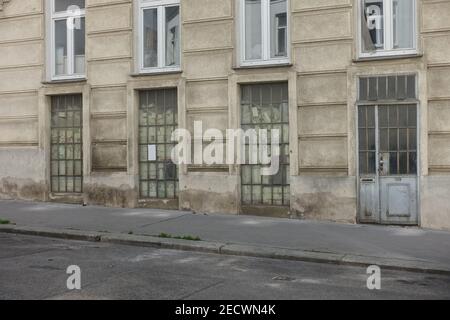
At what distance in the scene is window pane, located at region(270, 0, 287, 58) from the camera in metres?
12.9

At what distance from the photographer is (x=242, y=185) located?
13.1 meters

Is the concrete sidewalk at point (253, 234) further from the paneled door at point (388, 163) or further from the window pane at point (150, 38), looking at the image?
the window pane at point (150, 38)

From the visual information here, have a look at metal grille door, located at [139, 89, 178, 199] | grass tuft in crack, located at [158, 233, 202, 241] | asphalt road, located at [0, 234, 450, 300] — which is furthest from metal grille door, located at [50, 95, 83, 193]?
asphalt road, located at [0, 234, 450, 300]

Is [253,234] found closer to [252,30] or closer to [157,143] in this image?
[157,143]

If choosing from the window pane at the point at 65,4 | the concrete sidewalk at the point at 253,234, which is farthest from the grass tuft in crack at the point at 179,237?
the window pane at the point at 65,4

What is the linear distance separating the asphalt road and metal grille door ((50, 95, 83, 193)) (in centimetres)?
536

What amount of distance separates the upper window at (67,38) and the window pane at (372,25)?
276 inches

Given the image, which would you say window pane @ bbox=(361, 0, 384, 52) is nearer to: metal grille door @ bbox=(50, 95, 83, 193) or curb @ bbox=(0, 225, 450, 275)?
curb @ bbox=(0, 225, 450, 275)

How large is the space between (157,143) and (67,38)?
3822 mm

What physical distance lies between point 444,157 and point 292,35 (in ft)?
13.2

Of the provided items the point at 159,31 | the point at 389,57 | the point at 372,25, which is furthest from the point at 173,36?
the point at 389,57
